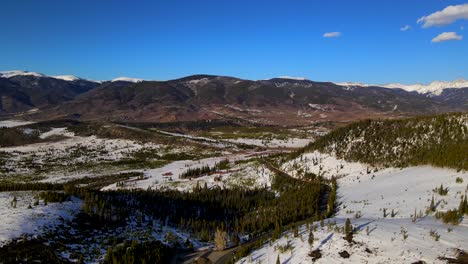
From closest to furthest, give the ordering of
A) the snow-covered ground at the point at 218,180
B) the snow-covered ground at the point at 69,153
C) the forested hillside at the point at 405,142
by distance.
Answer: the forested hillside at the point at 405,142
the snow-covered ground at the point at 218,180
the snow-covered ground at the point at 69,153

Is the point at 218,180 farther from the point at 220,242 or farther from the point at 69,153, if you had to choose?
the point at 69,153

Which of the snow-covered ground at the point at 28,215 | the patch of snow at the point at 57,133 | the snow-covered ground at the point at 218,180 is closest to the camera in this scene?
the snow-covered ground at the point at 28,215

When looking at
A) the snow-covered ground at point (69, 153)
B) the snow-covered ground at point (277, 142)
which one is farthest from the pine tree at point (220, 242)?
the snow-covered ground at point (277, 142)

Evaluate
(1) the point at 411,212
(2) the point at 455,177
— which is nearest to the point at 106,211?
(1) the point at 411,212

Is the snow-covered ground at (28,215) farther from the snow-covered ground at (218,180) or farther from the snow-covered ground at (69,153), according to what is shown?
the snow-covered ground at (69,153)

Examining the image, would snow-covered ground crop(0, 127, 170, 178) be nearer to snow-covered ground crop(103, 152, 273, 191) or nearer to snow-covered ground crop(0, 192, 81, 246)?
snow-covered ground crop(103, 152, 273, 191)

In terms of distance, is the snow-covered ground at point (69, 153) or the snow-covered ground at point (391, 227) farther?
the snow-covered ground at point (69, 153)

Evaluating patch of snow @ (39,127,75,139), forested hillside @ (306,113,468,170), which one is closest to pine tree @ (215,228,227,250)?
forested hillside @ (306,113,468,170)
